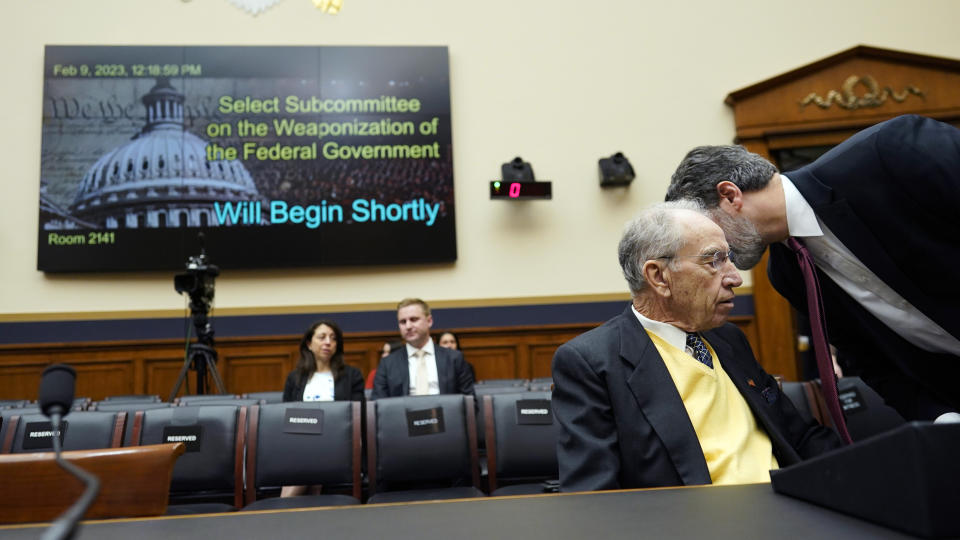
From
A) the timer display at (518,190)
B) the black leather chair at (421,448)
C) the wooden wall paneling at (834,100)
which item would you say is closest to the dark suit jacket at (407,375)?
the black leather chair at (421,448)

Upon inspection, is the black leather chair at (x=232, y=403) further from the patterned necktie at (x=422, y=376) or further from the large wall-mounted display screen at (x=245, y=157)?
the large wall-mounted display screen at (x=245, y=157)

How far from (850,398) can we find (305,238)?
534 centimetres

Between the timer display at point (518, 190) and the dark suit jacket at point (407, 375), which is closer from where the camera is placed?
the dark suit jacket at point (407, 375)

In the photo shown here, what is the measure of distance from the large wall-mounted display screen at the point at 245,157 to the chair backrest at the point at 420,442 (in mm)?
4058

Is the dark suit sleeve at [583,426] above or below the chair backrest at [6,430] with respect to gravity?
above

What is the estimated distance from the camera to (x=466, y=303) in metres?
7.14

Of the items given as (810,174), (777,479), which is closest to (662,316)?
(810,174)

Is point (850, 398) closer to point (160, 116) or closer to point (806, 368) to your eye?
point (806, 368)

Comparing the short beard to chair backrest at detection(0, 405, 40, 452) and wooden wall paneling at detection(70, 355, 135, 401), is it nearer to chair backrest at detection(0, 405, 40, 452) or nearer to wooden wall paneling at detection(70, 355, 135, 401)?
chair backrest at detection(0, 405, 40, 452)

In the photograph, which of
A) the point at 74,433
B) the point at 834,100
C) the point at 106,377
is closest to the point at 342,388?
the point at 74,433

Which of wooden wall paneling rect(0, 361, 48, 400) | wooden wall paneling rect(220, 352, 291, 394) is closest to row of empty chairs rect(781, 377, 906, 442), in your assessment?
wooden wall paneling rect(220, 352, 291, 394)

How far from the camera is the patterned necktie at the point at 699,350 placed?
1.66 meters

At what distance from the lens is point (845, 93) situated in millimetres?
7297

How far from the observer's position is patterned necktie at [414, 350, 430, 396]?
4656 millimetres
